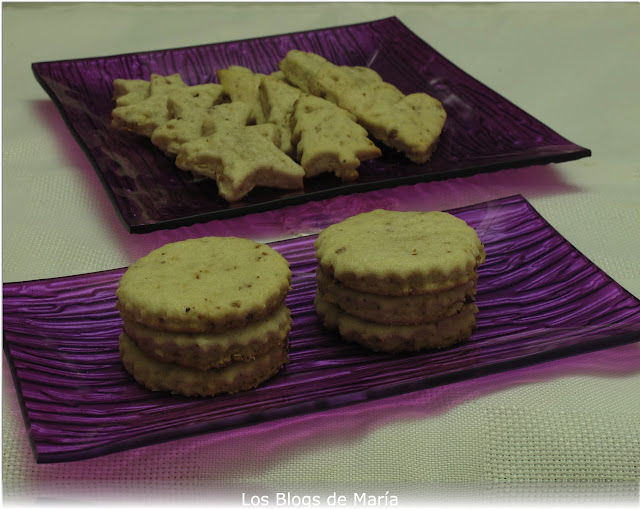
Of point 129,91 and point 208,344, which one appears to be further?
point 129,91

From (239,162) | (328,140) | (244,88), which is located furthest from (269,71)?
(239,162)

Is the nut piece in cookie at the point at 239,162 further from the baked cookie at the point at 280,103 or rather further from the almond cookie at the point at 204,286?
the almond cookie at the point at 204,286

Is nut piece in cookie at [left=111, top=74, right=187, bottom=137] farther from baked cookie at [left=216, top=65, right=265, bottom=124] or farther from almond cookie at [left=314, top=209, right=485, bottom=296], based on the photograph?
almond cookie at [left=314, top=209, right=485, bottom=296]

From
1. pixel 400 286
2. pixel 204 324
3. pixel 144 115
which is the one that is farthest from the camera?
pixel 144 115

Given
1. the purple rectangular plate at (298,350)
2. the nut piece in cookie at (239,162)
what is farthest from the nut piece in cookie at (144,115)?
the purple rectangular plate at (298,350)

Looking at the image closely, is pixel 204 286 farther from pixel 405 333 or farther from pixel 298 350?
pixel 405 333

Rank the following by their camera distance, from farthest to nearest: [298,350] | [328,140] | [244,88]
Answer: [244,88] < [328,140] < [298,350]
